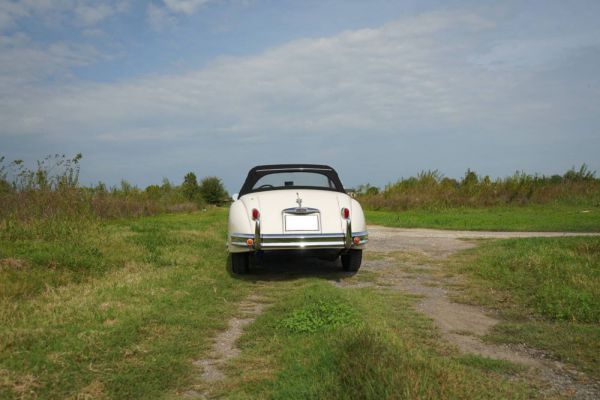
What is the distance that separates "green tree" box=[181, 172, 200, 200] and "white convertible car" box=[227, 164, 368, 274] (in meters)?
29.2

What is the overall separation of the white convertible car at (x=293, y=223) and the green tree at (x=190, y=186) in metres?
29.2

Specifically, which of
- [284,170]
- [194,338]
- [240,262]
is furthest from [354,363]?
[284,170]

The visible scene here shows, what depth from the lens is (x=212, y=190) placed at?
39.2 m

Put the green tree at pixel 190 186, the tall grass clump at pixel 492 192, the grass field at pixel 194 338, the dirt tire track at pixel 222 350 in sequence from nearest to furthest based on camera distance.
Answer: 1. the grass field at pixel 194 338
2. the dirt tire track at pixel 222 350
3. the tall grass clump at pixel 492 192
4. the green tree at pixel 190 186

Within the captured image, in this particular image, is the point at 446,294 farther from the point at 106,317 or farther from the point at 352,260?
the point at 106,317

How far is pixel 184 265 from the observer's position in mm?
8359

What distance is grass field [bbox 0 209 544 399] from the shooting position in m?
3.19

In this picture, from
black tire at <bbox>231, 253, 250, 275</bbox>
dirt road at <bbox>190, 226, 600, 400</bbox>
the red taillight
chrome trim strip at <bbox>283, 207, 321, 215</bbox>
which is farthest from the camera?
black tire at <bbox>231, 253, 250, 275</bbox>

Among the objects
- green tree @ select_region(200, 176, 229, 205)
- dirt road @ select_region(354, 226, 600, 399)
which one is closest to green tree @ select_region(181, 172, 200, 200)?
green tree @ select_region(200, 176, 229, 205)

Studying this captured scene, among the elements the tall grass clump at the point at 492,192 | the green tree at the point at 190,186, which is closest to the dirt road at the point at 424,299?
the tall grass clump at the point at 492,192

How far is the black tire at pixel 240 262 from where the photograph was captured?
26.2ft

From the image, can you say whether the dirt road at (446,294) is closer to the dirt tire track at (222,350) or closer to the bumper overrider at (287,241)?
the bumper overrider at (287,241)

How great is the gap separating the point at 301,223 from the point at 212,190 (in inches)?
1288

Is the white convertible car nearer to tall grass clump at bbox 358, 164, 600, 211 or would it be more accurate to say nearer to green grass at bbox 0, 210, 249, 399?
green grass at bbox 0, 210, 249, 399
